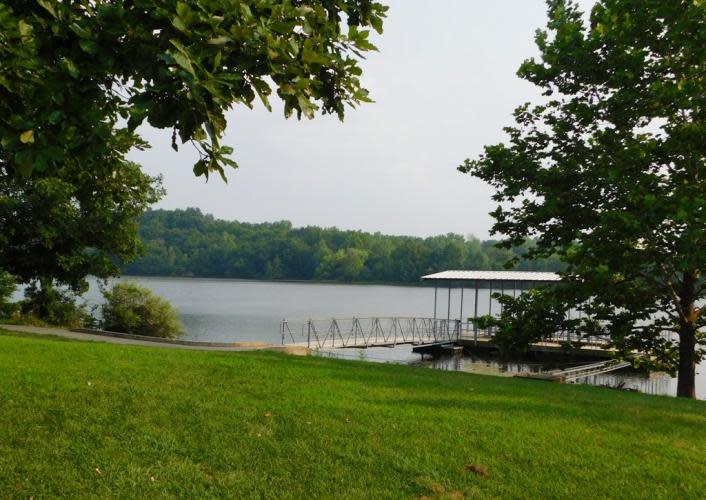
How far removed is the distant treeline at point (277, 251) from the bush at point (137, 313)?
73.0 meters

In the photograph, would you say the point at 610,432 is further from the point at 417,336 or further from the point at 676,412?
the point at 417,336

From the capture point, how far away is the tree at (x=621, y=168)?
10.1 meters

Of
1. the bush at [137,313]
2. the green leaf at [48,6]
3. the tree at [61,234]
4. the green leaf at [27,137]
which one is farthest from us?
the bush at [137,313]

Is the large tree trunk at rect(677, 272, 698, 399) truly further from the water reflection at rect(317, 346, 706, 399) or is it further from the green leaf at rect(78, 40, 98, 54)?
the green leaf at rect(78, 40, 98, 54)

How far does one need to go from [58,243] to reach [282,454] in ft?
55.9

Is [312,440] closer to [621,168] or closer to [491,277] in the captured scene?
[621,168]

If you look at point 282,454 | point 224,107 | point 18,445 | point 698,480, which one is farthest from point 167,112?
point 698,480

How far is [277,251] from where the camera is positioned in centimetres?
11188

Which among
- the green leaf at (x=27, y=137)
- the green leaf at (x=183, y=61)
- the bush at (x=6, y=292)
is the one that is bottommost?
the bush at (x=6, y=292)

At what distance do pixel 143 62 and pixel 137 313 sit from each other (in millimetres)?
23183

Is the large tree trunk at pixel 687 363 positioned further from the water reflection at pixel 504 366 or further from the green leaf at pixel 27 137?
the green leaf at pixel 27 137

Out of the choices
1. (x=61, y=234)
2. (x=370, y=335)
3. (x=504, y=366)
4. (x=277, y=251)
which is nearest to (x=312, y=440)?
(x=61, y=234)

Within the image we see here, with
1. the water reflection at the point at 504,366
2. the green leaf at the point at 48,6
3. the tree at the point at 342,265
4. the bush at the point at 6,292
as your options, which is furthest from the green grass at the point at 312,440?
the tree at the point at 342,265

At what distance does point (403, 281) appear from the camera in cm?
10144
